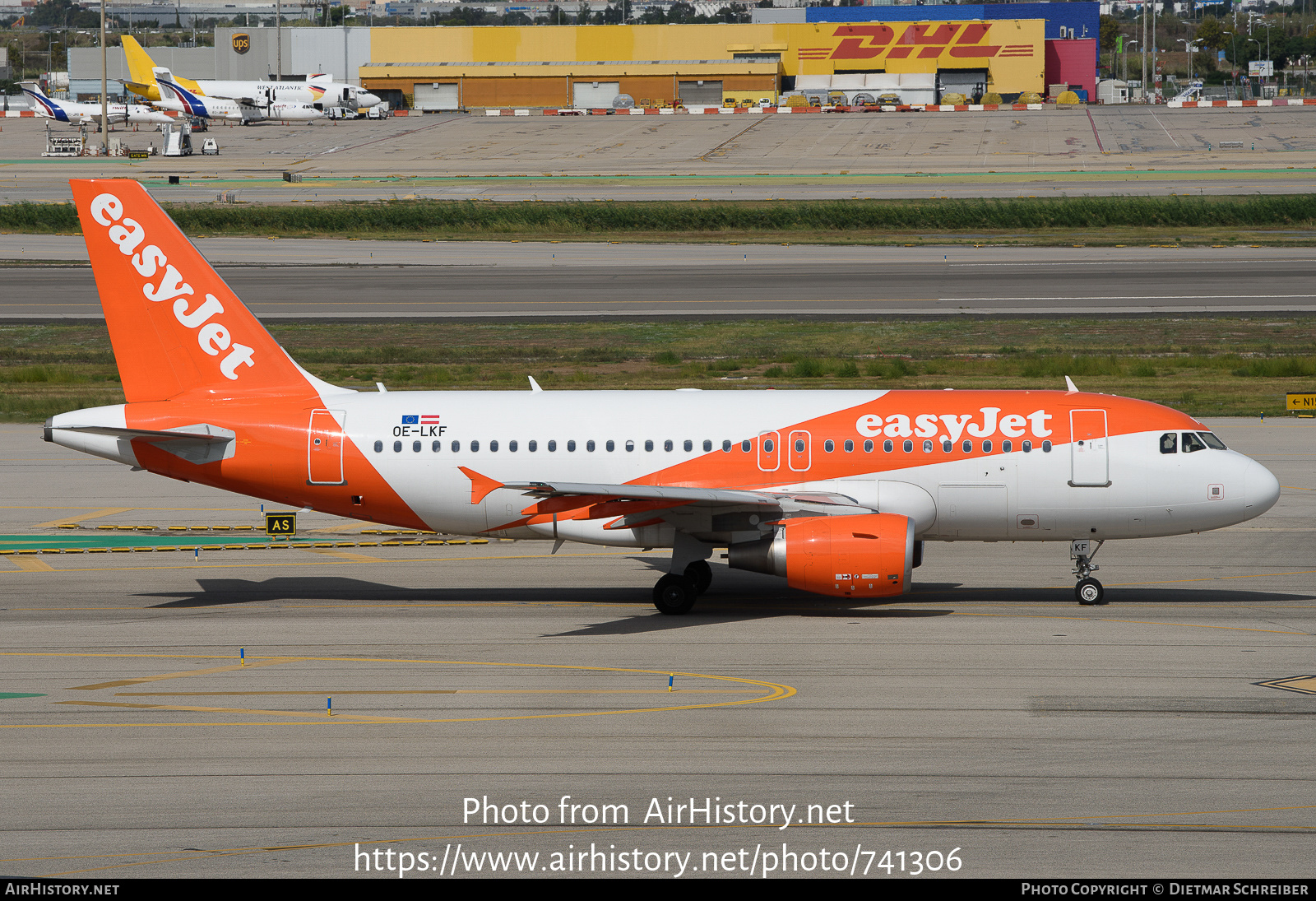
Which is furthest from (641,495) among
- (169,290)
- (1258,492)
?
(1258,492)

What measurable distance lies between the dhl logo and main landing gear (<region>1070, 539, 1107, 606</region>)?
536 feet

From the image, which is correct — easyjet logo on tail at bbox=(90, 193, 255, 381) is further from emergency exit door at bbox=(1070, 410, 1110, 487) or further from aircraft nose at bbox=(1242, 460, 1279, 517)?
aircraft nose at bbox=(1242, 460, 1279, 517)

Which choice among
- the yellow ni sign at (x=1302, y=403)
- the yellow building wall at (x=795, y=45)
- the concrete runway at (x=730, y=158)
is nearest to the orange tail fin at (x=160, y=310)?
the yellow ni sign at (x=1302, y=403)

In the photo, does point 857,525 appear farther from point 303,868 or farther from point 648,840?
point 303,868

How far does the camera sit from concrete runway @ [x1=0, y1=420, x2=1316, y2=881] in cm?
1605

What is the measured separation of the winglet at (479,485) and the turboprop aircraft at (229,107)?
14360 cm

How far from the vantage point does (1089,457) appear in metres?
26.0

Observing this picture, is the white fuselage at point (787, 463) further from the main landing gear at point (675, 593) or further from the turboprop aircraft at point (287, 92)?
the turboprop aircraft at point (287, 92)

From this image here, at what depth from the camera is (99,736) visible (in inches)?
771

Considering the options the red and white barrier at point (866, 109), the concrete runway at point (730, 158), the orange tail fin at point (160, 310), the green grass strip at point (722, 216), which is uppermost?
the red and white barrier at point (866, 109)

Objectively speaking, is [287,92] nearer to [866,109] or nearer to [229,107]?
[229,107]

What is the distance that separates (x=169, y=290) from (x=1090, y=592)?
2067 centimetres

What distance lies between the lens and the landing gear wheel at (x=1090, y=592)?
87.0 feet

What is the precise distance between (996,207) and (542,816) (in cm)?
8322
